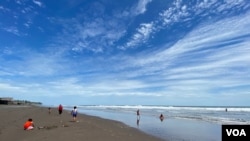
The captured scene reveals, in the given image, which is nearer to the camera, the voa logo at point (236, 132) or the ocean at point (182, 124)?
the voa logo at point (236, 132)

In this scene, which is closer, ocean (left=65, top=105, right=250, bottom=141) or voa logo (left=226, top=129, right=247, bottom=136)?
voa logo (left=226, top=129, right=247, bottom=136)

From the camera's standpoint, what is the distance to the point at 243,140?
22.8ft

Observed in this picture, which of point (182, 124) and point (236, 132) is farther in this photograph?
point (182, 124)

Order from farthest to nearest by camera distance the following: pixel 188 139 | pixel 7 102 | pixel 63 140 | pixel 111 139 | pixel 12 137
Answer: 1. pixel 7 102
2. pixel 188 139
3. pixel 12 137
4. pixel 111 139
5. pixel 63 140

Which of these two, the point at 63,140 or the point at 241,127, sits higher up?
the point at 241,127

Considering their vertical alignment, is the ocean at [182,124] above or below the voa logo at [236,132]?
below

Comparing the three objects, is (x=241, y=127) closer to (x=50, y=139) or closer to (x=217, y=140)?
(x=50, y=139)

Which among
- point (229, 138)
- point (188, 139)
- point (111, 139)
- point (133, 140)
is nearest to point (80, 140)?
point (111, 139)

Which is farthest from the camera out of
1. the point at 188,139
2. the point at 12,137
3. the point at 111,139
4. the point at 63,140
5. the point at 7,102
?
A: the point at 7,102

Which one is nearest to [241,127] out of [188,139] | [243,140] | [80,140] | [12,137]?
[243,140]

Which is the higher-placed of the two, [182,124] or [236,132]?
[236,132]

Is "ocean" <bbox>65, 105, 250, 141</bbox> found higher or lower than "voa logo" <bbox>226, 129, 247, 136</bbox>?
lower

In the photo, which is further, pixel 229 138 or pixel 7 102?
pixel 7 102

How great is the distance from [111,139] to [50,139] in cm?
397
